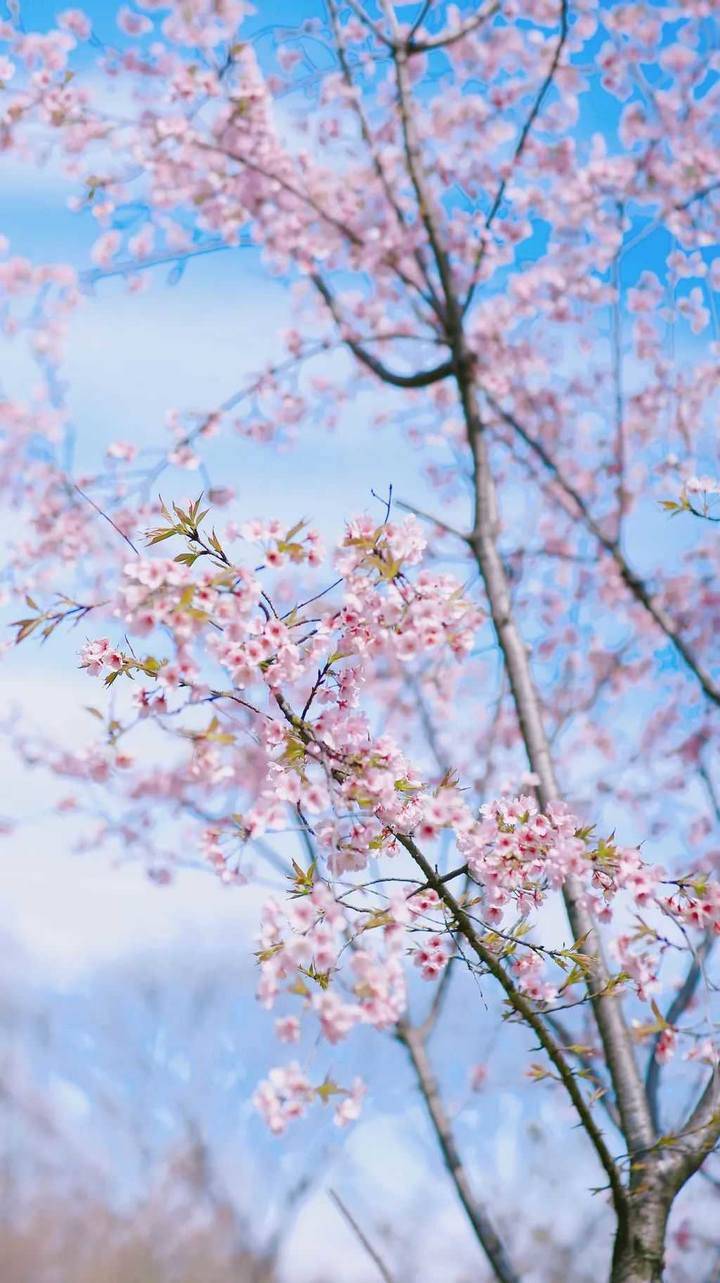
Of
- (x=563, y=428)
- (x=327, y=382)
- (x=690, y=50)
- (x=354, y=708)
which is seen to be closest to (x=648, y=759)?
(x=563, y=428)

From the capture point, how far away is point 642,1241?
338cm

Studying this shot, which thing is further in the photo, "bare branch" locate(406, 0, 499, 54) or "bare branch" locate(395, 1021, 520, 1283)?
"bare branch" locate(406, 0, 499, 54)

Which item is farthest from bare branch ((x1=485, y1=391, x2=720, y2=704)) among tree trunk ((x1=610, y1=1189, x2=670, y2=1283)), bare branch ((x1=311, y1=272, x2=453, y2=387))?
tree trunk ((x1=610, y1=1189, x2=670, y2=1283))

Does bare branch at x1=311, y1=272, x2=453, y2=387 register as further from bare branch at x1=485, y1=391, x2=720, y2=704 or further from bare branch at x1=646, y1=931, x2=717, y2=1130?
bare branch at x1=646, y1=931, x2=717, y2=1130

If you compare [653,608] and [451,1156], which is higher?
[653,608]

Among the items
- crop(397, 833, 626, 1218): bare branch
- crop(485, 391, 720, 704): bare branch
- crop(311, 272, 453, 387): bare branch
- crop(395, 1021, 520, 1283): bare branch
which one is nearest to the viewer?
crop(397, 833, 626, 1218): bare branch

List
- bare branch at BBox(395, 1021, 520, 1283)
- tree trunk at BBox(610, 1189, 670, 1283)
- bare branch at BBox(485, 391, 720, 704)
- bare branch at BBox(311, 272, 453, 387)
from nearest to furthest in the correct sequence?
1. tree trunk at BBox(610, 1189, 670, 1283)
2. bare branch at BBox(395, 1021, 520, 1283)
3. bare branch at BBox(485, 391, 720, 704)
4. bare branch at BBox(311, 272, 453, 387)

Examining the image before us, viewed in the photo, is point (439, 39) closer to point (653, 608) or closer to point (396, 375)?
point (396, 375)

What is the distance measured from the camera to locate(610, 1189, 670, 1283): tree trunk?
11.0 ft

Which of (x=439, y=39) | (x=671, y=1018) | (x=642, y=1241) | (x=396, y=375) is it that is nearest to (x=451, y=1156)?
(x=671, y=1018)

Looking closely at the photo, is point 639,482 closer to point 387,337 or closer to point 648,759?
point 648,759

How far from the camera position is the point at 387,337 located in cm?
632

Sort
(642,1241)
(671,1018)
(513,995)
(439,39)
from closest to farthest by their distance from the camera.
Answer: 1. (513,995)
2. (642,1241)
3. (671,1018)
4. (439,39)

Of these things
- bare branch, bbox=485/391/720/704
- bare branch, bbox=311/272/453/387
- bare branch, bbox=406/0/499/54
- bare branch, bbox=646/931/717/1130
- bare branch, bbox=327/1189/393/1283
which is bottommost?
bare branch, bbox=327/1189/393/1283
